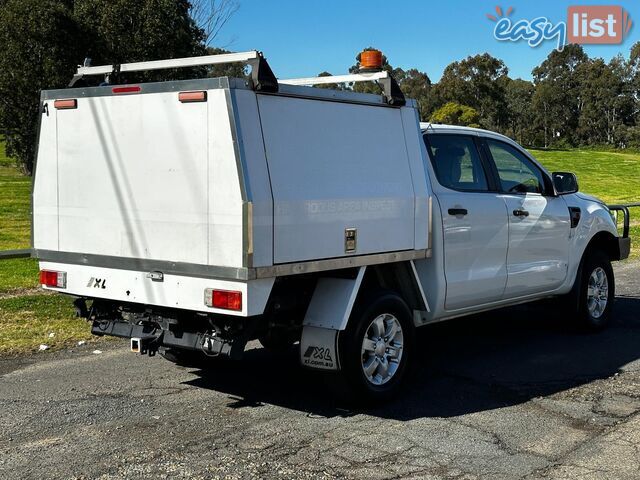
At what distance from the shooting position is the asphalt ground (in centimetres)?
482

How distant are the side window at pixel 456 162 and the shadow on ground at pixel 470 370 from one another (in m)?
1.59

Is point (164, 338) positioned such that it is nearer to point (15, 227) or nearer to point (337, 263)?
point (337, 263)

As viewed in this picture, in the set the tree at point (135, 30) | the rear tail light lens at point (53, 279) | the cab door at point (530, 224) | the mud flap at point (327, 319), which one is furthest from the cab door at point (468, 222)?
the tree at point (135, 30)

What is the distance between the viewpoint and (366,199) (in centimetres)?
580

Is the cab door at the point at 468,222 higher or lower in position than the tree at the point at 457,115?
lower

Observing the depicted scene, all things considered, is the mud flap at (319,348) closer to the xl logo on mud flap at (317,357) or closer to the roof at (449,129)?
the xl logo on mud flap at (317,357)

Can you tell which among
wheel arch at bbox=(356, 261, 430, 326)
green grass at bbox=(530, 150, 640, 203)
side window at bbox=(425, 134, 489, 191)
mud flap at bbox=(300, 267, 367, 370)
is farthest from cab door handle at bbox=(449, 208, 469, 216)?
green grass at bbox=(530, 150, 640, 203)

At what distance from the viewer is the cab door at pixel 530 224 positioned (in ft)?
24.5

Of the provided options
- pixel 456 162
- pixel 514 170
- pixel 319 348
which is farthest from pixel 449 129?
pixel 319 348

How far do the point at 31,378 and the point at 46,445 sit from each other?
66.0 inches

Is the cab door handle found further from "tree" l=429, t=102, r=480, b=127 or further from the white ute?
"tree" l=429, t=102, r=480, b=127

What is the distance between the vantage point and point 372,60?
623 centimetres

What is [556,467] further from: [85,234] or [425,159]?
[85,234]

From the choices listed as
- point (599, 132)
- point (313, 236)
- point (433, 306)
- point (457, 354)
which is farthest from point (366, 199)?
point (599, 132)
